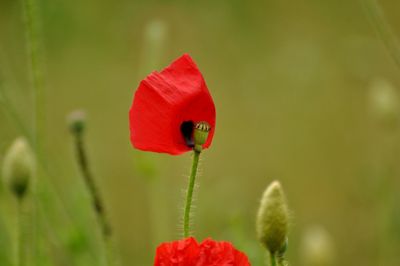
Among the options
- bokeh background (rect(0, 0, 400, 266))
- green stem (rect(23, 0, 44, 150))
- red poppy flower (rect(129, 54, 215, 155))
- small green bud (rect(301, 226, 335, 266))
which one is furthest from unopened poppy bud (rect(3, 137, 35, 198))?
bokeh background (rect(0, 0, 400, 266))

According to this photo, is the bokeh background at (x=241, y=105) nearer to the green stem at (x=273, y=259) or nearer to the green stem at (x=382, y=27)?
the green stem at (x=382, y=27)

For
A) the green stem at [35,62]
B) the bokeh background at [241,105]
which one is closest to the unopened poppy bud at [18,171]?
the green stem at [35,62]

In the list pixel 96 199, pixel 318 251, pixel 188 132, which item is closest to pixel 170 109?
pixel 188 132

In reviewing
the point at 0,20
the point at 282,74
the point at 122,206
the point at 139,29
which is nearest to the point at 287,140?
the point at 282,74

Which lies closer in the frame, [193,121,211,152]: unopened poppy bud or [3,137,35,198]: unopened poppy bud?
[193,121,211,152]: unopened poppy bud

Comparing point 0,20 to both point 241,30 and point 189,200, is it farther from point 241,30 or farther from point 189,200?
point 189,200

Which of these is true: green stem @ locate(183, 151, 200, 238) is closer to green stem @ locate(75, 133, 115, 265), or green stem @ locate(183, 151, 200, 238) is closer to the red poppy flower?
the red poppy flower

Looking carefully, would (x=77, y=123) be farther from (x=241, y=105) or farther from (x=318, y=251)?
(x=241, y=105)
